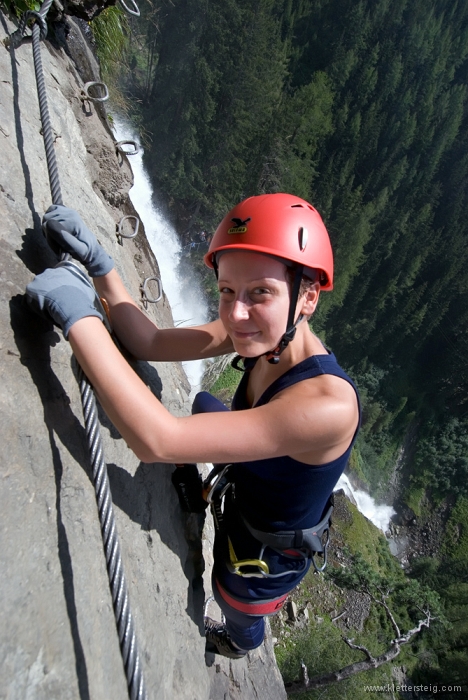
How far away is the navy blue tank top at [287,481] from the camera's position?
190 cm

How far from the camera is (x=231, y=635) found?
10.2ft

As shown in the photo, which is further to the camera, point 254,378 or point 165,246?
point 165,246

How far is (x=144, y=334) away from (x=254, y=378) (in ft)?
2.28

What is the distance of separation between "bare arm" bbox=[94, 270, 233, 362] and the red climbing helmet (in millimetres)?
613

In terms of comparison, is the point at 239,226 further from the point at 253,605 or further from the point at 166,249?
the point at 166,249

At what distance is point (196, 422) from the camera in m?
1.65

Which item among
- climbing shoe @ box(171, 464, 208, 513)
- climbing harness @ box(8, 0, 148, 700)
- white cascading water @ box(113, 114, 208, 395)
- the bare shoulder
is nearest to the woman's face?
the bare shoulder

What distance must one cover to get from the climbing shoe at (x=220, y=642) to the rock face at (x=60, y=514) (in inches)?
13.0

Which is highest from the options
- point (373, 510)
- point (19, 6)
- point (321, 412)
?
point (19, 6)

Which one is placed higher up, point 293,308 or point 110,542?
point 293,308

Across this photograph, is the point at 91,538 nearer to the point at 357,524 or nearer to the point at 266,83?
the point at 357,524

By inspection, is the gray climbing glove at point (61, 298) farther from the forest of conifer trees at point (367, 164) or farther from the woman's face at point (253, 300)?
the forest of conifer trees at point (367, 164)

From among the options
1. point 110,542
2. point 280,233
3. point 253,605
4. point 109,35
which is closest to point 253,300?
point 280,233

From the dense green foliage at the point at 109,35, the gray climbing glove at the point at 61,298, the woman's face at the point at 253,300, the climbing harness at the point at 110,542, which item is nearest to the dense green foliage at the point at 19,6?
the climbing harness at the point at 110,542
